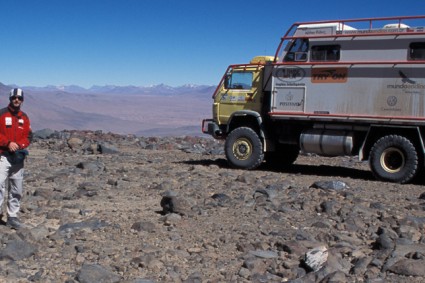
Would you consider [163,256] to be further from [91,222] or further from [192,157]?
[192,157]

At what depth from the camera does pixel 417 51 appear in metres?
11.6

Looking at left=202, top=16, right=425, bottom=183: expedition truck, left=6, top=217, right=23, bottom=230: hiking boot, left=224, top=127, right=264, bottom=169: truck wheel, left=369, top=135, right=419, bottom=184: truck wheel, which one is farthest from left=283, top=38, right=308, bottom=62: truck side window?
left=6, top=217, right=23, bottom=230: hiking boot

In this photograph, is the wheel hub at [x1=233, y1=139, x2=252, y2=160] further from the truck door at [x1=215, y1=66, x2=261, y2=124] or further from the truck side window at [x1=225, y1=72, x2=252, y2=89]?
the truck side window at [x1=225, y1=72, x2=252, y2=89]

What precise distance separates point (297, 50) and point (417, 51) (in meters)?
2.75

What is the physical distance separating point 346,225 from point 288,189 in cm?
309

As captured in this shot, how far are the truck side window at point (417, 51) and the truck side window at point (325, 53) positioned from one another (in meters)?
1.60

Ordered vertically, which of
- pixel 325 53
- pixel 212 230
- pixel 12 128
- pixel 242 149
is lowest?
pixel 212 230

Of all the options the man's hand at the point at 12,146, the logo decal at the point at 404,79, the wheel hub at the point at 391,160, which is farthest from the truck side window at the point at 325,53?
the man's hand at the point at 12,146

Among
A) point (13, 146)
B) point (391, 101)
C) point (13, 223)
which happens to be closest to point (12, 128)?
point (13, 146)

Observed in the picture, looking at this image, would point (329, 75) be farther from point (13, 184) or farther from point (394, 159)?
point (13, 184)

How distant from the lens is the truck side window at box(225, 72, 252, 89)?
46.7ft

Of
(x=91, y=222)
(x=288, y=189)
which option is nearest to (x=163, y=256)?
(x=91, y=222)

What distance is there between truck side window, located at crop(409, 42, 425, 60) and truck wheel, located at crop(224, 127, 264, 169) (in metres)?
4.22

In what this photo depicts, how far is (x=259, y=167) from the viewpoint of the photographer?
1502 cm
